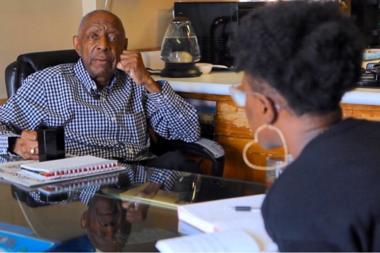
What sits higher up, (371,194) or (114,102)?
(371,194)

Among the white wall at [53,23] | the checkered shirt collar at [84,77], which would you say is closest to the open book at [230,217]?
the checkered shirt collar at [84,77]

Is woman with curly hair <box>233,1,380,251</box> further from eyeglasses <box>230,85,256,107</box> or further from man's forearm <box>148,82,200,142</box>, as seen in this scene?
man's forearm <box>148,82,200,142</box>

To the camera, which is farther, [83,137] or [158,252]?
[83,137]

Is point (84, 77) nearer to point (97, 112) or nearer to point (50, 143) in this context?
point (97, 112)

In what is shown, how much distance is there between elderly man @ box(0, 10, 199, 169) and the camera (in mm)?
2428

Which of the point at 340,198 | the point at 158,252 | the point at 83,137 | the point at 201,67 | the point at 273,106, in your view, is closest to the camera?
the point at 340,198

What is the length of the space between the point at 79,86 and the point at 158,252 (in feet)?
4.59

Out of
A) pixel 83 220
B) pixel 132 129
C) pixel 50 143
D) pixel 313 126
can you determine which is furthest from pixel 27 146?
pixel 313 126

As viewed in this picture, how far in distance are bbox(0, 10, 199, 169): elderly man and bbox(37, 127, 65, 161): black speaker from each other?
45 centimetres

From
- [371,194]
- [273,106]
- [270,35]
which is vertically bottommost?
[371,194]

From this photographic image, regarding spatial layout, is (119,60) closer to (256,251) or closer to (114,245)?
(114,245)

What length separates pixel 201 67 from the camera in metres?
2.98

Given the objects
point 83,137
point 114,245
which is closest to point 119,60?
point 83,137

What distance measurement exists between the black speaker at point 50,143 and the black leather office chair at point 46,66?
0.62m
